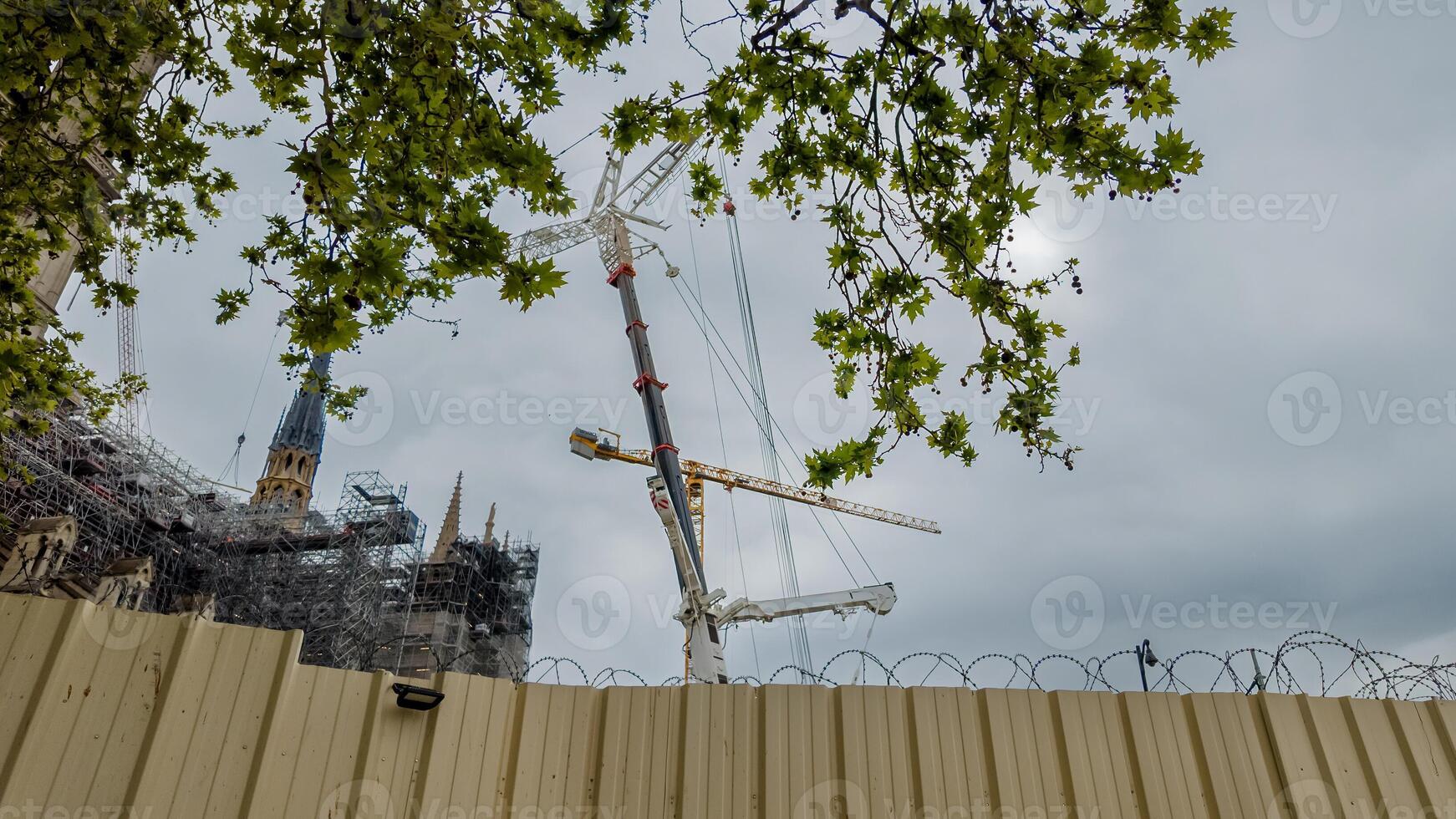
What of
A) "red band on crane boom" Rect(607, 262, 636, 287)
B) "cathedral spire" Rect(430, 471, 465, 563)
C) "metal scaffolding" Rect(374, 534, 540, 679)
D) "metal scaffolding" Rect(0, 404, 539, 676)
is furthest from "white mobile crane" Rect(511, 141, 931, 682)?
"cathedral spire" Rect(430, 471, 465, 563)

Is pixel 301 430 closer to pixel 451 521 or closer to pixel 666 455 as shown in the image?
pixel 451 521

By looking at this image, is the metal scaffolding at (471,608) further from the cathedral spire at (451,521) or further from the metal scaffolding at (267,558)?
the cathedral spire at (451,521)

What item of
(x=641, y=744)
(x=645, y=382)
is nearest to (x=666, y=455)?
(x=645, y=382)

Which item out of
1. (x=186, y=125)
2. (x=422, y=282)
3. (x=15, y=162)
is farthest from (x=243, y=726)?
(x=186, y=125)

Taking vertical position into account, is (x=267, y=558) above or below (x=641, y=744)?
above

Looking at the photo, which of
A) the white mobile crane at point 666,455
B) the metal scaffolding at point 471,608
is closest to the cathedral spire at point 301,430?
the metal scaffolding at point 471,608

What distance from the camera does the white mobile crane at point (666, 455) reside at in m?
24.4

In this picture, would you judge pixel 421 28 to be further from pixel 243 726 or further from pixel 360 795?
pixel 360 795

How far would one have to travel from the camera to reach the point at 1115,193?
353 cm

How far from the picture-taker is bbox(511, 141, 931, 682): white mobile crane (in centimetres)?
2436

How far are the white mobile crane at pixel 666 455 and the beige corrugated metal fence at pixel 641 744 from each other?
60.5ft

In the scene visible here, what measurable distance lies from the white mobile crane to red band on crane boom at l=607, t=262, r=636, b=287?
36 mm

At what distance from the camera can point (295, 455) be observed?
63.4m

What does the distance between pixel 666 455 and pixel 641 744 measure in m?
22.9
